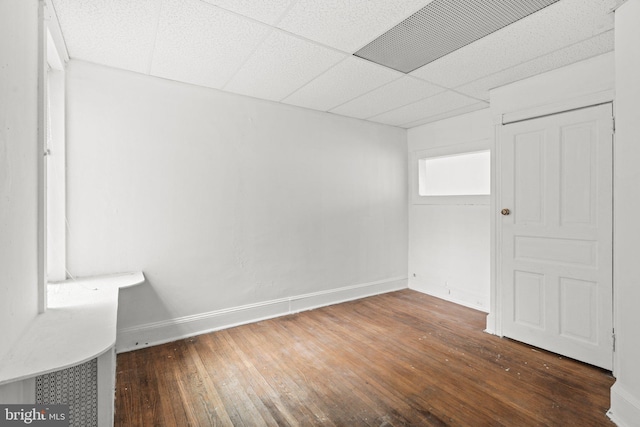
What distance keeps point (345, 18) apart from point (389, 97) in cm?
156

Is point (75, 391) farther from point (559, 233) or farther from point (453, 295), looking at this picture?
point (453, 295)

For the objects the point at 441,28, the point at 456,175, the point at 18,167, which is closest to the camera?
the point at 18,167

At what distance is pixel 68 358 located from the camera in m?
1.30

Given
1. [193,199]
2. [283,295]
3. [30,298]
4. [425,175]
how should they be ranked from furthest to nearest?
[425,175], [283,295], [193,199], [30,298]

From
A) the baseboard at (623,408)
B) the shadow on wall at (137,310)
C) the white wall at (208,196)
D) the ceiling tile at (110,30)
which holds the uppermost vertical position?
the ceiling tile at (110,30)

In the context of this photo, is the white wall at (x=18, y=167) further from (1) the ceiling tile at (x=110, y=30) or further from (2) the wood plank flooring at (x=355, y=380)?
(2) the wood plank flooring at (x=355, y=380)

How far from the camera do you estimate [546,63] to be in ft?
8.53

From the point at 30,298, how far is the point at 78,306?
0.33 metres

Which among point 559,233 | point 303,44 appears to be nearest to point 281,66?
point 303,44

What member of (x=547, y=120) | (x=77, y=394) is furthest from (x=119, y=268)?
(x=547, y=120)

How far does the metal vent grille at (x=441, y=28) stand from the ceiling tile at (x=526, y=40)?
100 mm

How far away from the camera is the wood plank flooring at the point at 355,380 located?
1.93 meters

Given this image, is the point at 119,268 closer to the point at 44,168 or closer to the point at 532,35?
the point at 44,168

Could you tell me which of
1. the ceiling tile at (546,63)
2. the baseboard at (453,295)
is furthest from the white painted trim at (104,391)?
the baseboard at (453,295)
